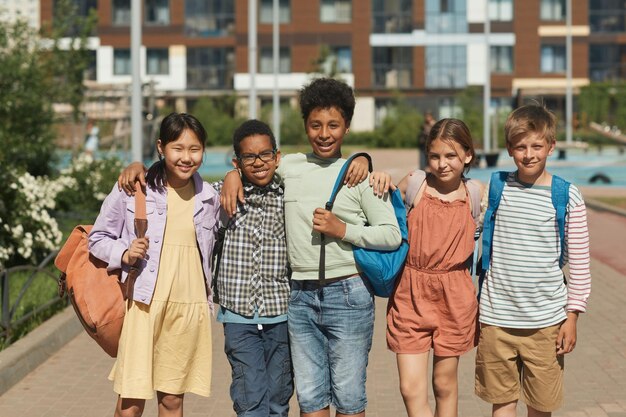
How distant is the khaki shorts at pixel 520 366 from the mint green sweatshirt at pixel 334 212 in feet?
2.26

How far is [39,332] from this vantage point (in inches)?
353

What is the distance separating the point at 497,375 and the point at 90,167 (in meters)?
14.2

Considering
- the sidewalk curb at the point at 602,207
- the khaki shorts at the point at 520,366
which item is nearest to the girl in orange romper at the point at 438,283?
the khaki shorts at the point at 520,366

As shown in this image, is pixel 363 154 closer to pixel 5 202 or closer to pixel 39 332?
pixel 39 332

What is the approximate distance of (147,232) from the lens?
5176 millimetres

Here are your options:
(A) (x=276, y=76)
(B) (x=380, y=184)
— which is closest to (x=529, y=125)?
(B) (x=380, y=184)

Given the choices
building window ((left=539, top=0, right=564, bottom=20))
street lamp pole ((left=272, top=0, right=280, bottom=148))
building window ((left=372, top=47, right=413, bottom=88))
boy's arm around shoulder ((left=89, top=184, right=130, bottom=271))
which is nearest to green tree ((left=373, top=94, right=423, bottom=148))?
building window ((left=372, top=47, right=413, bottom=88))

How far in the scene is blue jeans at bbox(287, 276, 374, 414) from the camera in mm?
5082

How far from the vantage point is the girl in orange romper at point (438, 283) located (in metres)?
5.20

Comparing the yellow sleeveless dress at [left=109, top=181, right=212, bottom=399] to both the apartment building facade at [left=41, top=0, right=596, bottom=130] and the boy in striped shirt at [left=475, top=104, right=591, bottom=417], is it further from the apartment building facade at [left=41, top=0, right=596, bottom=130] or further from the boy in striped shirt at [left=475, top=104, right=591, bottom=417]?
the apartment building facade at [left=41, top=0, right=596, bottom=130]

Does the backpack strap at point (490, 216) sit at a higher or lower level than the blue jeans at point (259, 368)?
higher

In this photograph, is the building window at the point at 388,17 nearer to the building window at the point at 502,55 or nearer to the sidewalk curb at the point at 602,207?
the building window at the point at 502,55

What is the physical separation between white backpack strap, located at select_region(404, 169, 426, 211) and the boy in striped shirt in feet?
1.28

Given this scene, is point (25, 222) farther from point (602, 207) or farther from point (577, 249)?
point (602, 207)
